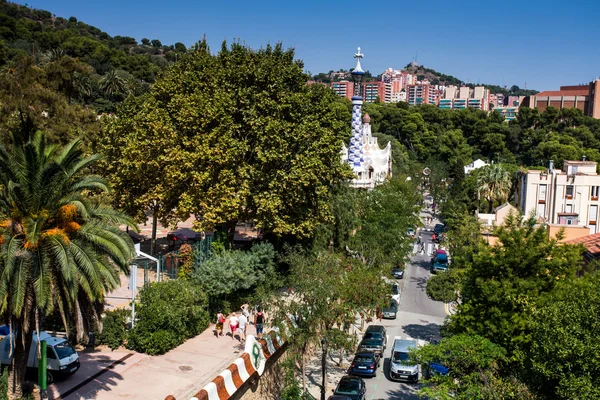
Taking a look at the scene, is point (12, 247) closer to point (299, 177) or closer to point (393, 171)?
point (299, 177)

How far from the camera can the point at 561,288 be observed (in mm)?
17266

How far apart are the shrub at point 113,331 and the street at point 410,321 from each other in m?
9.43

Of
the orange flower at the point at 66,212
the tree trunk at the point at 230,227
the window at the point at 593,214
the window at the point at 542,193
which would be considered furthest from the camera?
the window at the point at 542,193

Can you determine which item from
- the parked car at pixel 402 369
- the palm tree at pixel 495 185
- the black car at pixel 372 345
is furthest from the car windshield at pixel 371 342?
the palm tree at pixel 495 185

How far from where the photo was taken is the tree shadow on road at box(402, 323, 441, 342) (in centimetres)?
2831

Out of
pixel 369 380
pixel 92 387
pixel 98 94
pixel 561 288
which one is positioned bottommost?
pixel 369 380

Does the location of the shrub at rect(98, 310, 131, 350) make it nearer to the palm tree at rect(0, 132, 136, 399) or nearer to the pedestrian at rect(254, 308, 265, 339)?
the palm tree at rect(0, 132, 136, 399)

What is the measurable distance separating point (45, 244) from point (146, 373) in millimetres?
6089

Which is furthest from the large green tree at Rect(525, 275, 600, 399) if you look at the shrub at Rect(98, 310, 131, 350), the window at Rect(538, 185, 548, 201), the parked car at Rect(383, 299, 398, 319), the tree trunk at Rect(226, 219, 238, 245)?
the window at Rect(538, 185, 548, 201)

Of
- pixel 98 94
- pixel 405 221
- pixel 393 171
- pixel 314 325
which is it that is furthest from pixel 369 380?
pixel 98 94

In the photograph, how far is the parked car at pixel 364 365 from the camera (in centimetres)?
2328

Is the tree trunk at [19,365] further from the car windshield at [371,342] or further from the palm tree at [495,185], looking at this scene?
the palm tree at [495,185]

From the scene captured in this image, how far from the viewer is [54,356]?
1558cm

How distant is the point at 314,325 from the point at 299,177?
845 centimetres
